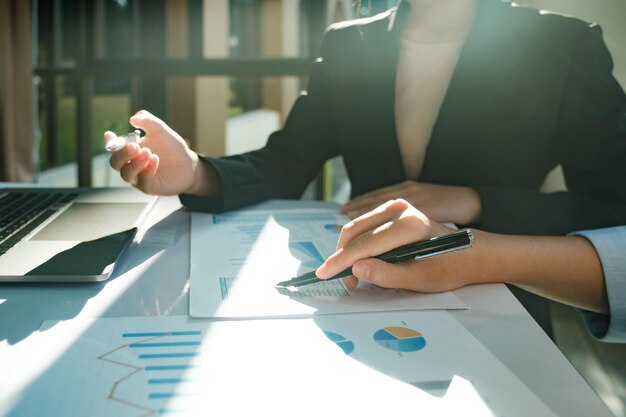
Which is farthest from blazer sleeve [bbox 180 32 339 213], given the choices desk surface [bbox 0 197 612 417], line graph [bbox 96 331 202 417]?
line graph [bbox 96 331 202 417]

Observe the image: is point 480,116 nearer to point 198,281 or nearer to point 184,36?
point 198,281

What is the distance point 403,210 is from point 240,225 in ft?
1.01

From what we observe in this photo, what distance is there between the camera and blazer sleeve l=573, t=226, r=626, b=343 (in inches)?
26.1

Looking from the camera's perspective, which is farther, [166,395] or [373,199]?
[373,199]

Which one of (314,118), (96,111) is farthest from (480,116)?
(96,111)

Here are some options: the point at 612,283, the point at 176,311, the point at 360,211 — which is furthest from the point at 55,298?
the point at 612,283

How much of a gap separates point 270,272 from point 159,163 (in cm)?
36

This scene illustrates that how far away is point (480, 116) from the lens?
3.67ft

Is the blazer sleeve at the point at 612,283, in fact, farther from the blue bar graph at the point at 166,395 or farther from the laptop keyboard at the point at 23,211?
the laptop keyboard at the point at 23,211

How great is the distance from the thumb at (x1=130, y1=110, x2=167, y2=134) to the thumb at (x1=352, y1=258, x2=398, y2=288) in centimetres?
43

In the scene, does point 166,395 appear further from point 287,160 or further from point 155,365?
point 287,160

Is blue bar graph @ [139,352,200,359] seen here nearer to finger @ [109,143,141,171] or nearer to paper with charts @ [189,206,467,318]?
paper with charts @ [189,206,467,318]

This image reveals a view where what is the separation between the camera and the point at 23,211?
2.78 ft

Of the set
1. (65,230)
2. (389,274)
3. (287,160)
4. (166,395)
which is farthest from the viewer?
(287,160)
